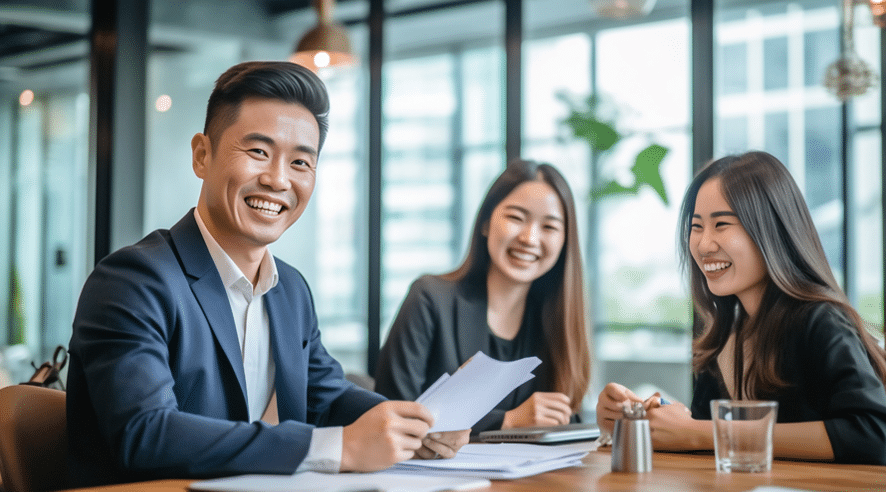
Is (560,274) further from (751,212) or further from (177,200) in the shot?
(177,200)

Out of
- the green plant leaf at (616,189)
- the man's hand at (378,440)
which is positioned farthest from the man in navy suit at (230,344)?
the green plant leaf at (616,189)

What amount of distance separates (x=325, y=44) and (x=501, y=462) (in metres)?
2.92

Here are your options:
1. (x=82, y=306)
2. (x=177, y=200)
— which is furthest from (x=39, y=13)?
(x=82, y=306)

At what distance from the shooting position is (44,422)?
5.02 feet

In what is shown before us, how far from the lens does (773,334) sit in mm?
1797

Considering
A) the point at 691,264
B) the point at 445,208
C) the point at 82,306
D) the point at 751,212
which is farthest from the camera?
the point at 445,208

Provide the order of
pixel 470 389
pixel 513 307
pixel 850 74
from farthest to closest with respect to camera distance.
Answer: pixel 850 74, pixel 513 307, pixel 470 389

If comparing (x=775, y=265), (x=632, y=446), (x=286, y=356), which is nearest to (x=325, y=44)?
(x=286, y=356)

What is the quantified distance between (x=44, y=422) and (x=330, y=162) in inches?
312

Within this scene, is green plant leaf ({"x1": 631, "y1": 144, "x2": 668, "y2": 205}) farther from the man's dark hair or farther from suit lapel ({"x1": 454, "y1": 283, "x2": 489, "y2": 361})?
the man's dark hair

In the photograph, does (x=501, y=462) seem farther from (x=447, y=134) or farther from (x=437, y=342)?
(x=447, y=134)

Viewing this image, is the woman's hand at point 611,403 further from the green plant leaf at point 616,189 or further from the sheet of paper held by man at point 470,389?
the green plant leaf at point 616,189

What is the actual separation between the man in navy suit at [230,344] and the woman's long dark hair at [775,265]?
2.38 feet

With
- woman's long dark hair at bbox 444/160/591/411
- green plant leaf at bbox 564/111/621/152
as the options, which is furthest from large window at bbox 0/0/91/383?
woman's long dark hair at bbox 444/160/591/411
